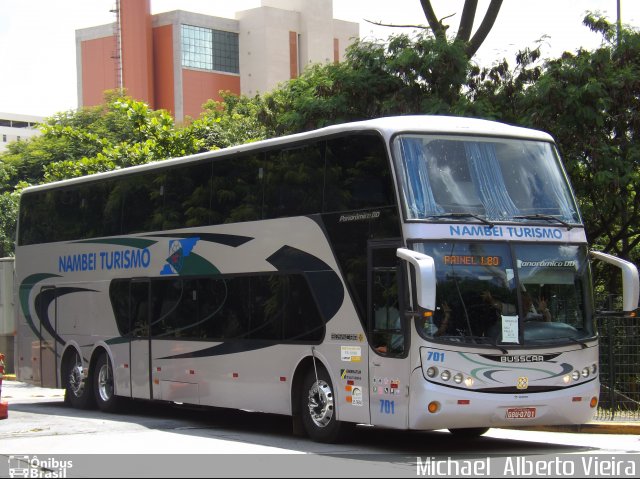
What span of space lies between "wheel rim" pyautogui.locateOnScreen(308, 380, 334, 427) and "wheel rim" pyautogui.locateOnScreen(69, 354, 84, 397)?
7.33 meters

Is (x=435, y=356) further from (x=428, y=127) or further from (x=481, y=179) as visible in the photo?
(x=428, y=127)

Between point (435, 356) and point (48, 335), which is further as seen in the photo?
point (48, 335)

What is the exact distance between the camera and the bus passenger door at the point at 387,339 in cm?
1344

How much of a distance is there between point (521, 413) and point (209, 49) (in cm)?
9332

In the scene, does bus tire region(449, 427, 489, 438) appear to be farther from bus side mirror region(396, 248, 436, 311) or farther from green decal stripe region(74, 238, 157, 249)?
green decal stripe region(74, 238, 157, 249)

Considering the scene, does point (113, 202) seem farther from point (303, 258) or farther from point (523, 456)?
point (523, 456)

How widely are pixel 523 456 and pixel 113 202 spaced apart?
32.6ft

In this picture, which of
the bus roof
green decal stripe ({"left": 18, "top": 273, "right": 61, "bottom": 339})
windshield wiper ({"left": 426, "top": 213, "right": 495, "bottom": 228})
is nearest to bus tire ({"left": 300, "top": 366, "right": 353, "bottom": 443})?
windshield wiper ({"left": 426, "top": 213, "right": 495, "bottom": 228})

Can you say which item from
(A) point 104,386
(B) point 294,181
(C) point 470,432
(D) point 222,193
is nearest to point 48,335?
(A) point 104,386

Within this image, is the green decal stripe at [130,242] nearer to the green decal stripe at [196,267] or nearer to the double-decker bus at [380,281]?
the double-decker bus at [380,281]

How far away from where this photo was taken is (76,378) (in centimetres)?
2141

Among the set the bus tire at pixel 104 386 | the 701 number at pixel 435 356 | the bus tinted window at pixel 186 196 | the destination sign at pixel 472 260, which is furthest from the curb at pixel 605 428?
the bus tire at pixel 104 386

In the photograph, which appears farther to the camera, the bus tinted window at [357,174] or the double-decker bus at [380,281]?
the bus tinted window at [357,174]

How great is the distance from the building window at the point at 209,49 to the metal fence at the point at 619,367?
86.3m
